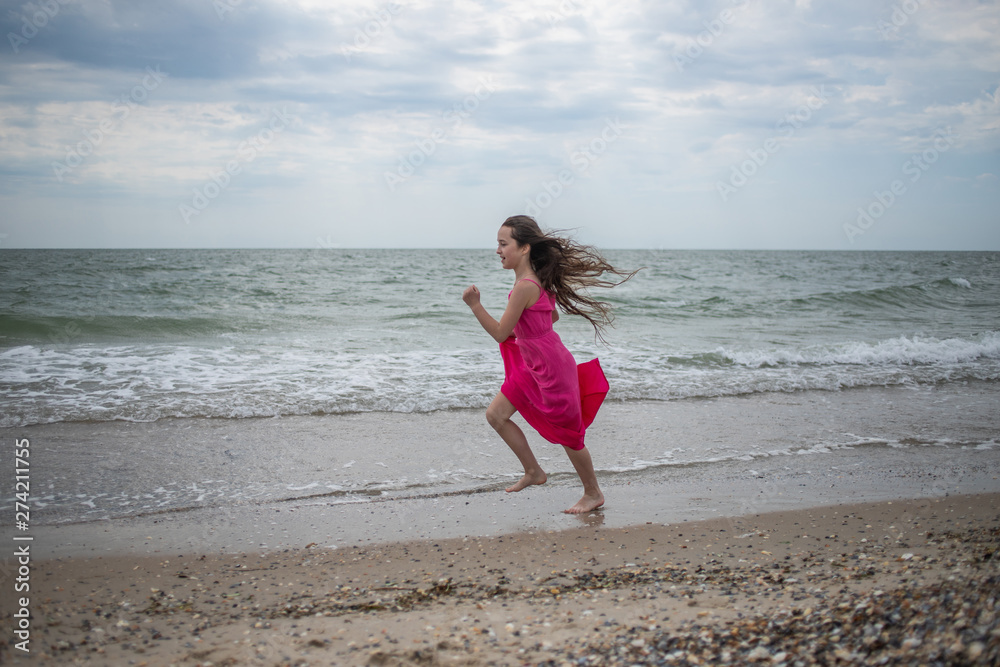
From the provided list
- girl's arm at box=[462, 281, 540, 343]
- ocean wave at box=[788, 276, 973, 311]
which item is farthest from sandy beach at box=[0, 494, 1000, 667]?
ocean wave at box=[788, 276, 973, 311]

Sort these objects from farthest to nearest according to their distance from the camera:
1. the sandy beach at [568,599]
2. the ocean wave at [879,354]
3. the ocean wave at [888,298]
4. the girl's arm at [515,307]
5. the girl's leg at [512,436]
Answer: the ocean wave at [888,298] < the ocean wave at [879,354] < the girl's leg at [512,436] < the girl's arm at [515,307] < the sandy beach at [568,599]

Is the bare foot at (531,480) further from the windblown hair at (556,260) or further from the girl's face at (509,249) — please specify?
the girl's face at (509,249)

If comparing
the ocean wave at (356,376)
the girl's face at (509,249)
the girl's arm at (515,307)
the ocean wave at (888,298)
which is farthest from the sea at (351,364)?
the girl's face at (509,249)

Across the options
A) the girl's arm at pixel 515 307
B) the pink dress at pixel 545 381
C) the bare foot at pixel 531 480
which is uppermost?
the girl's arm at pixel 515 307

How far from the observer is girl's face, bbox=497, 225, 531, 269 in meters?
4.04

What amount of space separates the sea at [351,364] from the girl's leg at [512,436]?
0.49m

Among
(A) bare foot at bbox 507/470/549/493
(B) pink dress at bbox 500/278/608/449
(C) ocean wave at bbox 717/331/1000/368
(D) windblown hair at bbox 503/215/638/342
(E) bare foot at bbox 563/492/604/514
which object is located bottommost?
(E) bare foot at bbox 563/492/604/514

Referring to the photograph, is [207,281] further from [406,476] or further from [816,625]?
[816,625]

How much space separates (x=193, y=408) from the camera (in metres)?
6.67

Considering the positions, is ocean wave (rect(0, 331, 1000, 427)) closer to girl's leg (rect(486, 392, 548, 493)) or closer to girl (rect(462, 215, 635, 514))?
girl's leg (rect(486, 392, 548, 493))

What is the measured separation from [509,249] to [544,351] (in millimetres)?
682

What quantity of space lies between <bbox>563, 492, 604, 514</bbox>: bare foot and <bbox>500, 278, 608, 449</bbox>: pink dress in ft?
1.13

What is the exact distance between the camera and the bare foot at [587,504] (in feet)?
13.5

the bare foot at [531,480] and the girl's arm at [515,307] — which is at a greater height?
the girl's arm at [515,307]
